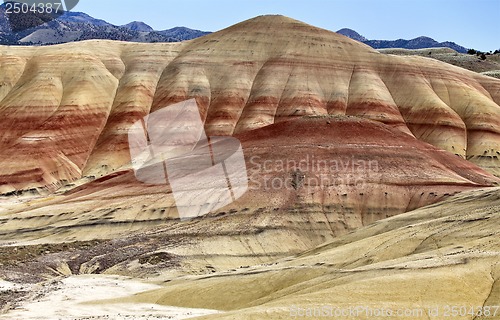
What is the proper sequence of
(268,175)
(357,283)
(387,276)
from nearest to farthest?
(357,283)
(387,276)
(268,175)

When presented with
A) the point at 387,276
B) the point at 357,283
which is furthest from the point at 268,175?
the point at 357,283

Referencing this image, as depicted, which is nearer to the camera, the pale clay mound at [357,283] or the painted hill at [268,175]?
the pale clay mound at [357,283]

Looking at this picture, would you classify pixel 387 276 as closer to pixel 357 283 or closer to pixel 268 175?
pixel 357 283

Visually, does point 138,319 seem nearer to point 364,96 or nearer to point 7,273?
point 7,273

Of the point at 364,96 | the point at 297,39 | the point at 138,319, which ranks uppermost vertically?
the point at 297,39

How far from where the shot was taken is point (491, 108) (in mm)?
103562

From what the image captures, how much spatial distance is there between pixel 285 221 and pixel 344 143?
14252 millimetres

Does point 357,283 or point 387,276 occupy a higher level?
point 387,276

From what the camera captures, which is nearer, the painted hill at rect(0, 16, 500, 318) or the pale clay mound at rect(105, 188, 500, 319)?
the pale clay mound at rect(105, 188, 500, 319)

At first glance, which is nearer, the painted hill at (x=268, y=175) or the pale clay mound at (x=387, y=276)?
the pale clay mound at (x=387, y=276)

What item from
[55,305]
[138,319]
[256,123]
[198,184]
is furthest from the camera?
[256,123]

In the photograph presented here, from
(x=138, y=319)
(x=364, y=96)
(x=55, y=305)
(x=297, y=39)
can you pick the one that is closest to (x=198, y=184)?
(x=55, y=305)

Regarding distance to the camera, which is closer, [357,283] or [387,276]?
[357,283]

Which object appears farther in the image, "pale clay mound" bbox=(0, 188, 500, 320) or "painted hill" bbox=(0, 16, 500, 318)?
"painted hill" bbox=(0, 16, 500, 318)
